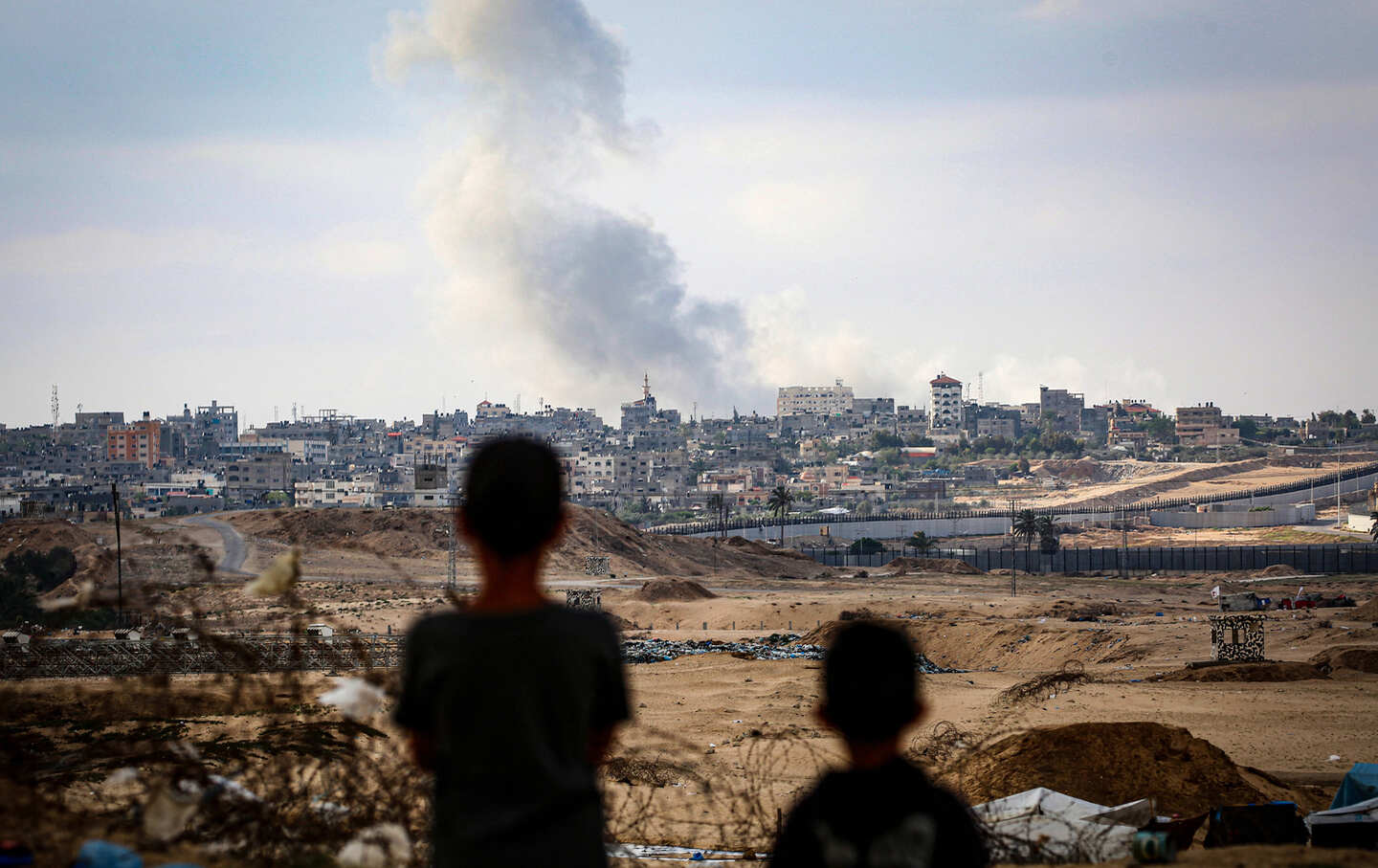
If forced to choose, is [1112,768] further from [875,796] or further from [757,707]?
[757,707]

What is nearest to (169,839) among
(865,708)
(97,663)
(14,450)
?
(865,708)

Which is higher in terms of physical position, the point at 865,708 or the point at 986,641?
the point at 865,708

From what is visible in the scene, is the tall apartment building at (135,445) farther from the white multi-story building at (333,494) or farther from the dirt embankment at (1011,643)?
the dirt embankment at (1011,643)

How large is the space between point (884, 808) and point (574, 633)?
30.5 inches

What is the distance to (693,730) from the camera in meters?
20.7

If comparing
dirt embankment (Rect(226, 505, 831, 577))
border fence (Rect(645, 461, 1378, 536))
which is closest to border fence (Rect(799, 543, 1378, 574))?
dirt embankment (Rect(226, 505, 831, 577))

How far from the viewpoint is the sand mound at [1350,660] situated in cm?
2638

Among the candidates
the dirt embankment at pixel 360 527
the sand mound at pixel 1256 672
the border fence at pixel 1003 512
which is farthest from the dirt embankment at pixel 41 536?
the border fence at pixel 1003 512

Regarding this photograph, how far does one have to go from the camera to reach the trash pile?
3312 cm

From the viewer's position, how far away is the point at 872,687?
8.57 ft

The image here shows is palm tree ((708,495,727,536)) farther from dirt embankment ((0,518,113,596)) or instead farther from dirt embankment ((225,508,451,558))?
dirt embankment ((0,518,113,596))

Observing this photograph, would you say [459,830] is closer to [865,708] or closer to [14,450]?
[865,708]

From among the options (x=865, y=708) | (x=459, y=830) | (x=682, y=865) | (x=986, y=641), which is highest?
(x=865, y=708)

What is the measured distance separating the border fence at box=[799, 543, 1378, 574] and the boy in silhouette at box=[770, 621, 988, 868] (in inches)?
2729
